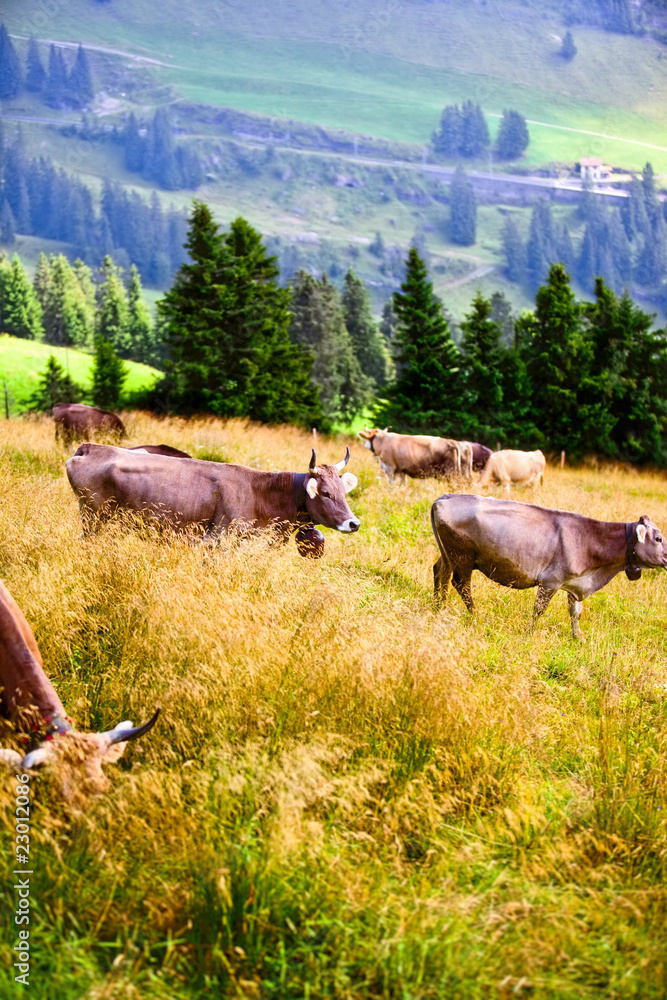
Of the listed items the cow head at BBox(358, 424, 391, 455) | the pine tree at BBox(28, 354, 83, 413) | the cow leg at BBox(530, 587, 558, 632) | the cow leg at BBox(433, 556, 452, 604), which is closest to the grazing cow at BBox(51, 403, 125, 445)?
the cow head at BBox(358, 424, 391, 455)

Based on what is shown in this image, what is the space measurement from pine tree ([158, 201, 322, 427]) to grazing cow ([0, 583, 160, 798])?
79.0 feet

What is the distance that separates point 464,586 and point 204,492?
111 inches

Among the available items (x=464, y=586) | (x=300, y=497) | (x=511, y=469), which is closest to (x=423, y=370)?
(x=511, y=469)

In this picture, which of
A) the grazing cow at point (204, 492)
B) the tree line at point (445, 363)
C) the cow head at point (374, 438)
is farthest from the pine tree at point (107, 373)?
the grazing cow at point (204, 492)

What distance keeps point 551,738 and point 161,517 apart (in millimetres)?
4577

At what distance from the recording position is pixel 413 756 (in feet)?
15.4

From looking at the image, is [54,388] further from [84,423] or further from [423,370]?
[84,423]

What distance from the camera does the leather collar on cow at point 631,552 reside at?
8.62 metres

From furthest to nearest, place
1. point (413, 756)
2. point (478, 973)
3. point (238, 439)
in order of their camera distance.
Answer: point (238, 439), point (413, 756), point (478, 973)

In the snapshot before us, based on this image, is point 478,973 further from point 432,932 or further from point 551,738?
point 551,738

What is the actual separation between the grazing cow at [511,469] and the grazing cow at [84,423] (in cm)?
754

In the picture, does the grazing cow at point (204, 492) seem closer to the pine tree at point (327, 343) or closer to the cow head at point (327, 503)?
the cow head at point (327, 503)

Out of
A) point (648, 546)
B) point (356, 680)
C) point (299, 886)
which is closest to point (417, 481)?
point (648, 546)

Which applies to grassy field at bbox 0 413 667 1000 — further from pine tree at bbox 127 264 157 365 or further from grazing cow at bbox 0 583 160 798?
pine tree at bbox 127 264 157 365
